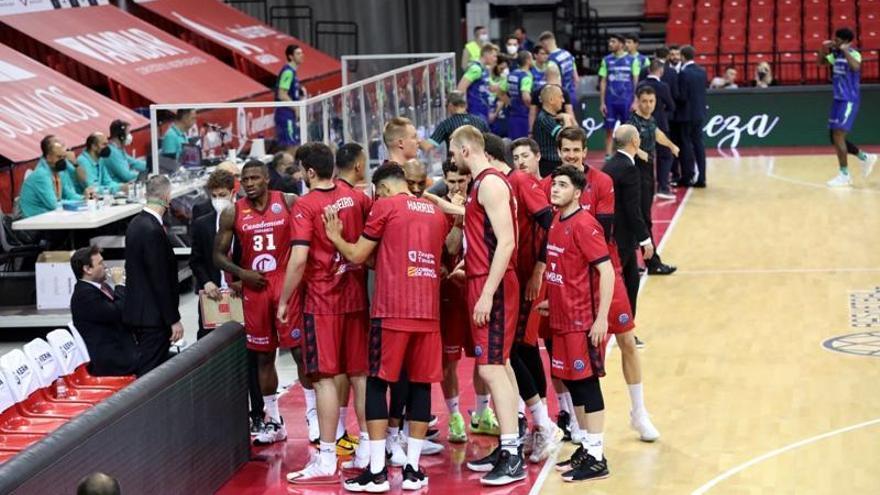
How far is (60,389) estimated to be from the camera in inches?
326

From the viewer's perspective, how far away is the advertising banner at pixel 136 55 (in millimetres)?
19391

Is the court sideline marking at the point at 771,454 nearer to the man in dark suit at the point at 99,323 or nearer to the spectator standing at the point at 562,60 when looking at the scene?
the man in dark suit at the point at 99,323

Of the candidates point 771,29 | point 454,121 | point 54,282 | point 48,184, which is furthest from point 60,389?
point 771,29

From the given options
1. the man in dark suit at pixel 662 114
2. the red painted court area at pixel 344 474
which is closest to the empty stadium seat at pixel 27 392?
the red painted court area at pixel 344 474

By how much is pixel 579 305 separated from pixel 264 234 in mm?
1945

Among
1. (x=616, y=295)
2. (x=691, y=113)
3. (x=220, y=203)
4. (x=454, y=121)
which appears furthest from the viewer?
(x=691, y=113)

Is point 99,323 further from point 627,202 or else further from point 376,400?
point 627,202

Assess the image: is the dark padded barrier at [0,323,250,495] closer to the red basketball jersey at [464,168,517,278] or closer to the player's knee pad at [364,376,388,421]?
the player's knee pad at [364,376,388,421]

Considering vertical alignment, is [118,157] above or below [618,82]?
below

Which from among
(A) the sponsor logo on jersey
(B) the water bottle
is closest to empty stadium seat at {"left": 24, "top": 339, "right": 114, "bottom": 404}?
(B) the water bottle

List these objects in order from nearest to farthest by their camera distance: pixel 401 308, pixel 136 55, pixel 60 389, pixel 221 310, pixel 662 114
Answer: pixel 401 308 → pixel 60 389 → pixel 221 310 → pixel 662 114 → pixel 136 55

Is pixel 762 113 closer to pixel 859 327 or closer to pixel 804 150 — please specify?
pixel 804 150

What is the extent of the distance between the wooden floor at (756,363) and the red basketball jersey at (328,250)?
1.53 metres

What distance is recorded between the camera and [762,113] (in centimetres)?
2320
